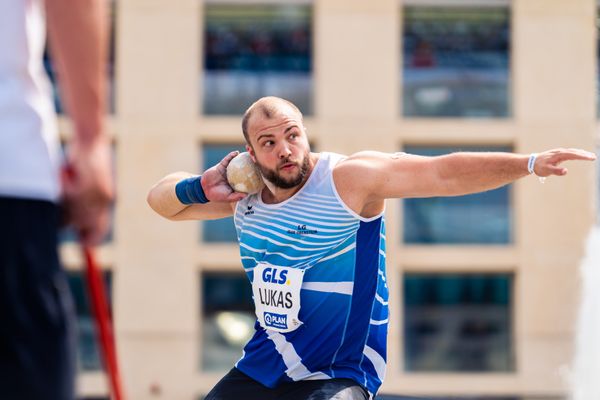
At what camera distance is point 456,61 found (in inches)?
835

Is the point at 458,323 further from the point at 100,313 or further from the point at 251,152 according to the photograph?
the point at 100,313

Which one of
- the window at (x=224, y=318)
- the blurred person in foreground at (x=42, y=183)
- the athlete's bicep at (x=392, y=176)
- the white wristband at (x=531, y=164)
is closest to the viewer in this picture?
the blurred person in foreground at (x=42, y=183)

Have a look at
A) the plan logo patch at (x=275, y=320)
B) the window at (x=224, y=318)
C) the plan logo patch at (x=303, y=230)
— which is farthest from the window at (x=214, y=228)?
the plan logo patch at (x=303, y=230)

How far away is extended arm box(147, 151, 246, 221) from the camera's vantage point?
16.7 ft

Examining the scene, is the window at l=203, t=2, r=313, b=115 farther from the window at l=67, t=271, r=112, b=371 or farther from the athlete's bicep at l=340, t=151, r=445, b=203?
the athlete's bicep at l=340, t=151, r=445, b=203

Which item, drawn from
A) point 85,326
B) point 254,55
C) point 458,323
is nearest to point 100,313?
point 85,326

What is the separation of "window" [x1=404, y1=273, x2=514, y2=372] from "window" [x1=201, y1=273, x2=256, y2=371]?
3.08 metres

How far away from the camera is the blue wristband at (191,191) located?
5.21 meters

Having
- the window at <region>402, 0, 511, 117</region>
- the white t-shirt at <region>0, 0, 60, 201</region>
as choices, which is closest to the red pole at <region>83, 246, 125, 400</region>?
the white t-shirt at <region>0, 0, 60, 201</region>

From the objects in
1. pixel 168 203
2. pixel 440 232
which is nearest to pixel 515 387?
pixel 440 232

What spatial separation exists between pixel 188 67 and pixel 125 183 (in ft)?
8.25

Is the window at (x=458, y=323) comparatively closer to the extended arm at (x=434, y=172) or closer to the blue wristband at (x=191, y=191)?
the blue wristband at (x=191, y=191)

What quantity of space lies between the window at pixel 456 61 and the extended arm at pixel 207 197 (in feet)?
51.8

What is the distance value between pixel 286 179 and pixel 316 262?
0.39 metres
